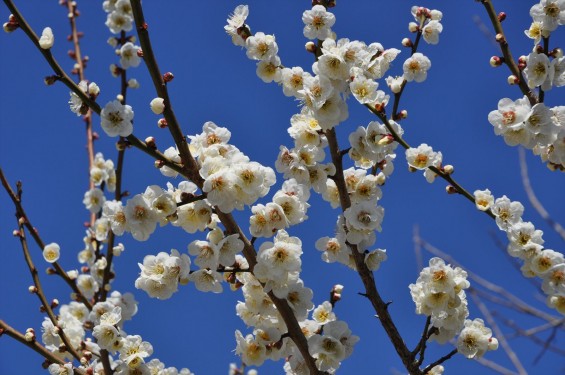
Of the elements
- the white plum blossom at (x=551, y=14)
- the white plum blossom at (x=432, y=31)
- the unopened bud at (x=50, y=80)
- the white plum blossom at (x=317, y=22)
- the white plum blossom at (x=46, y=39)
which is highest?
the white plum blossom at (x=432, y=31)

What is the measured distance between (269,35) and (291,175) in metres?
0.72

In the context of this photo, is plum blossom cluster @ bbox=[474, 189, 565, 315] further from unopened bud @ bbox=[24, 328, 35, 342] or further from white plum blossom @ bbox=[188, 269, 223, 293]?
unopened bud @ bbox=[24, 328, 35, 342]

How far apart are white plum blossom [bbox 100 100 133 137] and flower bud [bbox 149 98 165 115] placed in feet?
0.30

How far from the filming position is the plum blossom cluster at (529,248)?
8.86ft

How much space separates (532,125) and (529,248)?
571mm

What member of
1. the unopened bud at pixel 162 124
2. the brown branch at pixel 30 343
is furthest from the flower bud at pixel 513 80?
the brown branch at pixel 30 343

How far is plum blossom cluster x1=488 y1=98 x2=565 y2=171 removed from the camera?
104 inches

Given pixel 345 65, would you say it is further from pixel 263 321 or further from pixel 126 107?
pixel 263 321

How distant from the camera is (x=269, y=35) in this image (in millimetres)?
2906

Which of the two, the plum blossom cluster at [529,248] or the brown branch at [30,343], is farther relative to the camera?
the brown branch at [30,343]

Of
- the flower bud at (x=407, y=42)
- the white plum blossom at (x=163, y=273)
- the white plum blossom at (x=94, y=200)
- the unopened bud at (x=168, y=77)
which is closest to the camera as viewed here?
the unopened bud at (x=168, y=77)

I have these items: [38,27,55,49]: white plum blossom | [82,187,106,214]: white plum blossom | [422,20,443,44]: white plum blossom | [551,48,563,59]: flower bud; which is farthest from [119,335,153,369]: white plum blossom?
[551,48,563,59]: flower bud

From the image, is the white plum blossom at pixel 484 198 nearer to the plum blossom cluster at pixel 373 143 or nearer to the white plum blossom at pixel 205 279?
the plum blossom cluster at pixel 373 143

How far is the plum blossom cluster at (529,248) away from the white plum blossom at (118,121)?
1634 millimetres
